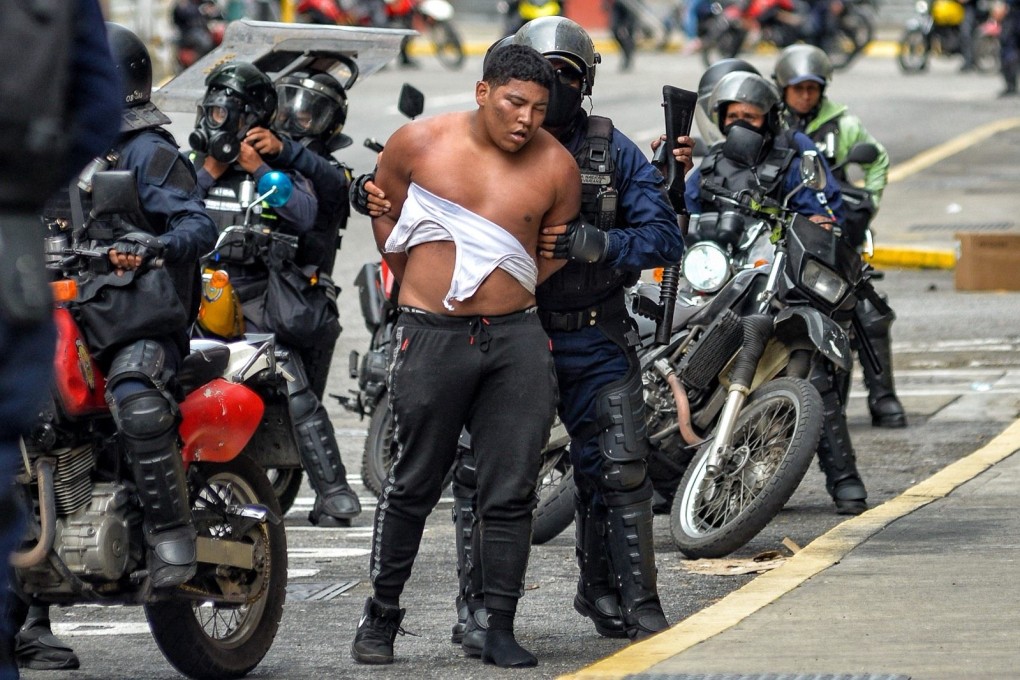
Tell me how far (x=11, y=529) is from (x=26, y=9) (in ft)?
3.01

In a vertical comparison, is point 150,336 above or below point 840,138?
above

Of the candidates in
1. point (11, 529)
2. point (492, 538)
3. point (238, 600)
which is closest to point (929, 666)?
point (492, 538)

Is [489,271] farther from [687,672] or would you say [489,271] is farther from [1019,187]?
[1019,187]

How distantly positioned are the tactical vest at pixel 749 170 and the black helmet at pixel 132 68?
310 cm

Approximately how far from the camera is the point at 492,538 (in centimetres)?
632

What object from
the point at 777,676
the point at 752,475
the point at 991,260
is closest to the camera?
the point at 777,676

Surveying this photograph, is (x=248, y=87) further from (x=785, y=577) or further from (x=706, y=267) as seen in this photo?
(x=785, y=577)

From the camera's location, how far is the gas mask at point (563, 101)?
6.66m

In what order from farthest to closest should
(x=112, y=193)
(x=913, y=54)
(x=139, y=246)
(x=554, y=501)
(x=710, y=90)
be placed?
(x=913, y=54)
(x=710, y=90)
(x=554, y=501)
(x=139, y=246)
(x=112, y=193)

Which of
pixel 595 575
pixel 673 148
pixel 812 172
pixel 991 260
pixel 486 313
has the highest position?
pixel 673 148

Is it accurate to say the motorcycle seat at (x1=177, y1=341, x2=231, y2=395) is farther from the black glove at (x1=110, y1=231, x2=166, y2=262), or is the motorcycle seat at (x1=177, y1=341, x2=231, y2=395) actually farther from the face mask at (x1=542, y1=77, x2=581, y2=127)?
the face mask at (x1=542, y1=77, x2=581, y2=127)

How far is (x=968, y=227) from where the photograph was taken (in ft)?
61.2

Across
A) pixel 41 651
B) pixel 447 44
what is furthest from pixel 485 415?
pixel 447 44

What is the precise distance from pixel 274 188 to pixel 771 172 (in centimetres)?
217
